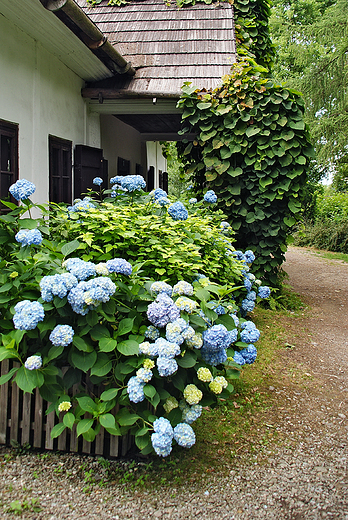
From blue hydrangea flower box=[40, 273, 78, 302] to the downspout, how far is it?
3.32 meters

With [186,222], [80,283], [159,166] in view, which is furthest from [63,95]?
[159,166]

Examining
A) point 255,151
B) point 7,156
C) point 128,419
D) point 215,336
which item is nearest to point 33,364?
point 128,419

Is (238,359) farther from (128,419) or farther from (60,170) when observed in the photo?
(60,170)

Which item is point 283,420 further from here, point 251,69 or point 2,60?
point 251,69

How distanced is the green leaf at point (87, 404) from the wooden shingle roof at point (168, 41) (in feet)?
17.6

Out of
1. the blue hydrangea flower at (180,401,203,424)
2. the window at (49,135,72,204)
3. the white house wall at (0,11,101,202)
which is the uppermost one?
the white house wall at (0,11,101,202)

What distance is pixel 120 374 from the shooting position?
2379mm

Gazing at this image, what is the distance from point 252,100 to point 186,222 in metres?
3.06

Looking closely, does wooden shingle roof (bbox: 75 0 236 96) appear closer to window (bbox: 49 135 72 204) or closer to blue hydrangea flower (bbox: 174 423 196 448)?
window (bbox: 49 135 72 204)

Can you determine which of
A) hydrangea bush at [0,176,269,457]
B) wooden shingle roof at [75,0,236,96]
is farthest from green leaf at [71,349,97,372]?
wooden shingle roof at [75,0,236,96]

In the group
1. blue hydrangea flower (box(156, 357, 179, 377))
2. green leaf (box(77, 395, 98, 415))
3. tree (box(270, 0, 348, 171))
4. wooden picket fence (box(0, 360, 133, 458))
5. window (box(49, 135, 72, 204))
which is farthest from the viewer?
tree (box(270, 0, 348, 171))

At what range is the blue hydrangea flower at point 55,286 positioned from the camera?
86.6 inches

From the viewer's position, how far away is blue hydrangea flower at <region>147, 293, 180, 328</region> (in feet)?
7.47

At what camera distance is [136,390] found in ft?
7.18
